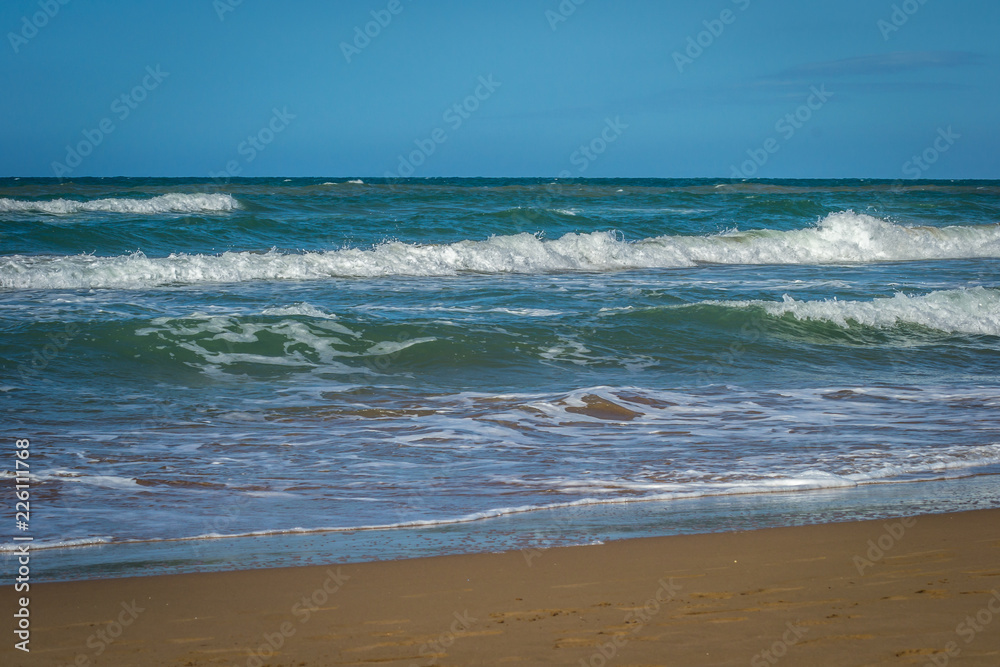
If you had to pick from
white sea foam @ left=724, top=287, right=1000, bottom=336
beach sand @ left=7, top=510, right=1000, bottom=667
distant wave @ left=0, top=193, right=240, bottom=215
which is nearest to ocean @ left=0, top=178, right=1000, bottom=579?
white sea foam @ left=724, top=287, right=1000, bottom=336

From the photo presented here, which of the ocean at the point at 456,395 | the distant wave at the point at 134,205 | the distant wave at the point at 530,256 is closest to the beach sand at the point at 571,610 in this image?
the ocean at the point at 456,395

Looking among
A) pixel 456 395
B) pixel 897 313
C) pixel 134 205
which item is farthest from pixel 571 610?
pixel 134 205

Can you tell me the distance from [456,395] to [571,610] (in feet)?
14.4

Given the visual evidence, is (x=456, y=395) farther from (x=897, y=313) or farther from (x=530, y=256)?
(x=530, y=256)

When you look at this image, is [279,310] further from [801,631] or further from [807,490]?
[801,631]

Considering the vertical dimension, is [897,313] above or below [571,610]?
above

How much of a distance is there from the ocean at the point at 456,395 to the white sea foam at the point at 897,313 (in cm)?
4

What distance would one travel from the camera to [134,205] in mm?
26000

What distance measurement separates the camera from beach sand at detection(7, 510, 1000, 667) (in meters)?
2.69

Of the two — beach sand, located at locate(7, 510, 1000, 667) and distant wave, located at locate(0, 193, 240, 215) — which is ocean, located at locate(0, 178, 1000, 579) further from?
distant wave, located at locate(0, 193, 240, 215)

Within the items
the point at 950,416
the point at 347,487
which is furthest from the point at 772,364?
the point at 347,487

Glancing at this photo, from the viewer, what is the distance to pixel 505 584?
3.29 meters

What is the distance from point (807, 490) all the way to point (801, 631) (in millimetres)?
2099

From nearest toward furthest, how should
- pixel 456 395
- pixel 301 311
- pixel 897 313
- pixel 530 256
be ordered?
1. pixel 456 395
2. pixel 301 311
3. pixel 897 313
4. pixel 530 256
